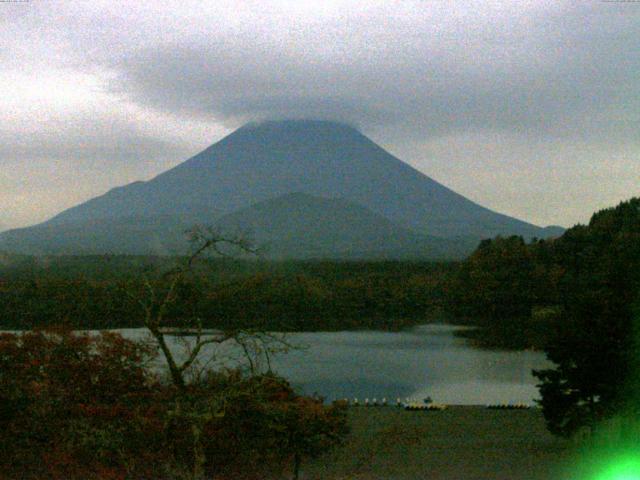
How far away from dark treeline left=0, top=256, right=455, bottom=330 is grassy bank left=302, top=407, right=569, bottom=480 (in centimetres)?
1095

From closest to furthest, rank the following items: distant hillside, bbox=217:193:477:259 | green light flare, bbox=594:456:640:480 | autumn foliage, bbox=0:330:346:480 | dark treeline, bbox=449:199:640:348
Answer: autumn foliage, bbox=0:330:346:480 < green light flare, bbox=594:456:640:480 < dark treeline, bbox=449:199:640:348 < distant hillside, bbox=217:193:477:259

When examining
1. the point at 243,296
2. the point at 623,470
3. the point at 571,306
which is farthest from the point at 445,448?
the point at 243,296

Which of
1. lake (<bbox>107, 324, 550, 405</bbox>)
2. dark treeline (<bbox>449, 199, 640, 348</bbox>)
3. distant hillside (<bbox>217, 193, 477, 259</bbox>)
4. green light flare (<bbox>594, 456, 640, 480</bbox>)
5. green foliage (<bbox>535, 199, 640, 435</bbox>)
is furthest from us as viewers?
distant hillside (<bbox>217, 193, 477, 259</bbox>)

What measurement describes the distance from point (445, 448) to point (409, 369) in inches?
435

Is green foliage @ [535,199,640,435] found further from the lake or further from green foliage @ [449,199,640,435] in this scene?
the lake

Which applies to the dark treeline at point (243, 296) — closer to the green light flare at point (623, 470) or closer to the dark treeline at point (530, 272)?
the dark treeline at point (530, 272)

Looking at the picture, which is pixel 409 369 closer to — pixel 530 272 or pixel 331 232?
pixel 530 272

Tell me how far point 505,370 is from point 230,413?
14944mm

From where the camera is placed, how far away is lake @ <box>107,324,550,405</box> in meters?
16.9

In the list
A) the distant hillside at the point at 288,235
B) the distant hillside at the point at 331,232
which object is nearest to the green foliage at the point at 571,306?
the distant hillside at the point at 288,235

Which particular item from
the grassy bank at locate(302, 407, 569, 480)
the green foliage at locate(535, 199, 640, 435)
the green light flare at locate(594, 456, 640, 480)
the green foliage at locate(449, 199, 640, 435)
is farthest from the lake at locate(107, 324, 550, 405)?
the green light flare at locate(594, 456, 640, 480)

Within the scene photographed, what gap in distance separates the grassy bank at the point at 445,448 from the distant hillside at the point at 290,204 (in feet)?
257

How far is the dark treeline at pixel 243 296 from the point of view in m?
28.0

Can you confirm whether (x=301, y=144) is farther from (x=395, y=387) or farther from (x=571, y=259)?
(x=395, y=387)
